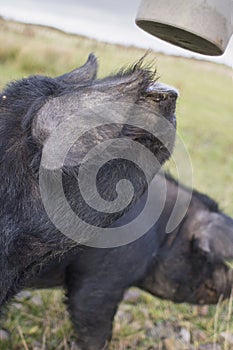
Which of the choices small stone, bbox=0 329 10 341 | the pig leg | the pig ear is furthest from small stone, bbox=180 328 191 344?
the pig ear

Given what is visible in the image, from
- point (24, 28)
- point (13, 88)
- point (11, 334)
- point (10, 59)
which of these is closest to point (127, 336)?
point (11, 334)

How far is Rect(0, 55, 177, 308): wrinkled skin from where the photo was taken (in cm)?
165

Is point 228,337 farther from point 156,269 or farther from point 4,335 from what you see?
point 4,335

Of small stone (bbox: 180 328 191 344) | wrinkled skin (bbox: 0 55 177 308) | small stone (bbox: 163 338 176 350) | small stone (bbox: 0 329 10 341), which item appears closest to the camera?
wrinkled skin (bbox: 0 55 177 308)

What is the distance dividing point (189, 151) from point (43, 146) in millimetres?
8344

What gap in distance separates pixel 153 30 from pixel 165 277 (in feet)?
6.20

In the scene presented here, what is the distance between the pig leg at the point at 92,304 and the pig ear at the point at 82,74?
166 centimetres

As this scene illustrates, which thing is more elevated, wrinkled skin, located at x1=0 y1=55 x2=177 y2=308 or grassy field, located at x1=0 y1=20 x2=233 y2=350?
wrinkled skin, located at x1=0 y1=55 x2=177 y2=308

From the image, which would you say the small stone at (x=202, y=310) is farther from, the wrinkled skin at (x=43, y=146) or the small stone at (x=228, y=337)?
the wrinkled skin at (x=43, y=146)

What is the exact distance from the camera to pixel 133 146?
1.76 m

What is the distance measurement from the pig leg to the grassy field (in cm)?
18

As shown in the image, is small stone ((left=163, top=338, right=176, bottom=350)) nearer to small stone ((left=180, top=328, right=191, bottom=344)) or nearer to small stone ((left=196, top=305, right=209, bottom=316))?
small stone ((left=180, top=328, right=191, bottom=344))

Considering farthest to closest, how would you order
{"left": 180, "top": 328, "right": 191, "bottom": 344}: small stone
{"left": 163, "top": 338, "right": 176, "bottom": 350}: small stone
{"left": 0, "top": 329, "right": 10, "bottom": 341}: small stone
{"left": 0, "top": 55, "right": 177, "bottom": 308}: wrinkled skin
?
{"left": 180, "top": 328, "right": 191, "bottom": 344}: small stone
{"left": 163, "top": 338, "right": 176, "bottom": 350}: small stone
{"left": 0, "top": 329, "right": 10, "bottom": 341}: small stone
{"left": 0, "top": 55, "right": 177, "bottom": 308}: wrinkled skin

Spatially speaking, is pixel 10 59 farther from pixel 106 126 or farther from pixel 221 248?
pixel 106 126
